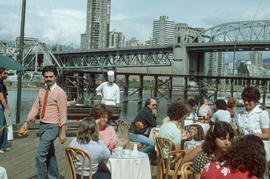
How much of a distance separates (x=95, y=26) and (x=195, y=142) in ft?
590

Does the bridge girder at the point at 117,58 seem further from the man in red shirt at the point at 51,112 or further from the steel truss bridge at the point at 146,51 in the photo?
the man in red shirt at the point at 51,112

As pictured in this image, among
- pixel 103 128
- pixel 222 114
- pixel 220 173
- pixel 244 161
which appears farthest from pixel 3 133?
→ pixel 244 161

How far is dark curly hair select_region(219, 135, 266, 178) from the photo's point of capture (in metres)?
2.68

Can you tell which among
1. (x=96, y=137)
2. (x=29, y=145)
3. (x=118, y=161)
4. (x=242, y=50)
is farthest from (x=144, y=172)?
(x=242, y=50)

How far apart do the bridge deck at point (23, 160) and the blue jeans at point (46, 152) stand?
90 centimetres

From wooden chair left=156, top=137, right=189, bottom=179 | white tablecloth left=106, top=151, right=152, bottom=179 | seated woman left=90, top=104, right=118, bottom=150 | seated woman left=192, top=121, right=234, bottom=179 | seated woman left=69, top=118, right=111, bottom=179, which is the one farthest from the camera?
seated woman left=90, top=104, right=118, bottom=150

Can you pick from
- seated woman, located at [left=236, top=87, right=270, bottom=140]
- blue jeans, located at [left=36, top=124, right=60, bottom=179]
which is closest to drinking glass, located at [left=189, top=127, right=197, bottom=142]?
seated woman, located at [left=236, top=87, right=270, bottom=140]

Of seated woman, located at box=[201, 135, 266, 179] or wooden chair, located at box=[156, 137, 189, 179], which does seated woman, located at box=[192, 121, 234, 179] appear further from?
wooden chair, located at box=[156, 137, 189, 179]

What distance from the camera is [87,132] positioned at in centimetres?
415

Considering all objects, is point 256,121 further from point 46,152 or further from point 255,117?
point 46,152

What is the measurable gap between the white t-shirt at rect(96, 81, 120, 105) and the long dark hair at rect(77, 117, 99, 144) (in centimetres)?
550

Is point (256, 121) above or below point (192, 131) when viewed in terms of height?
above

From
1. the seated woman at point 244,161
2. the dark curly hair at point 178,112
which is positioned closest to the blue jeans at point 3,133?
the dark curly hair at point 178,112

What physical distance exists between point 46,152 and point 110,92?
4779 millimetres
